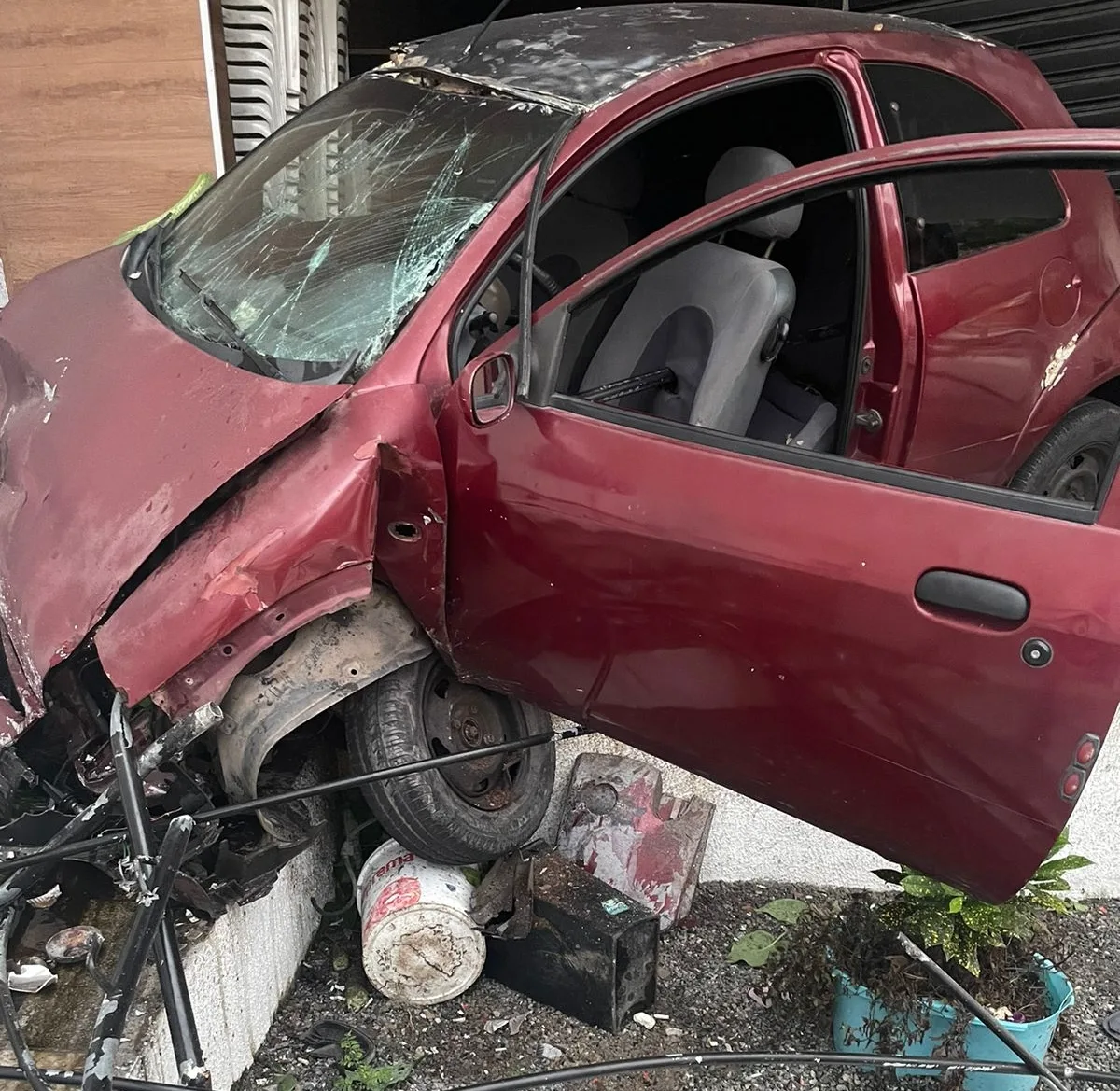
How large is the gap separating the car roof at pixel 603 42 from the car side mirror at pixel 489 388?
0.70 metres

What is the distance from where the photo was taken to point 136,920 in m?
1.59

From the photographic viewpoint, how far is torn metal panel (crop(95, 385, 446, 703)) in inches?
68.6

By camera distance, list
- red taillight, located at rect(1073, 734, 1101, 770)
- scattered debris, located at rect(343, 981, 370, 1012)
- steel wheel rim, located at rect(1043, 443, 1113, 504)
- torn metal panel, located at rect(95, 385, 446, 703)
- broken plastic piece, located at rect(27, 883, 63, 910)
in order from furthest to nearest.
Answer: steel wheel rim, located at rect(1043, 443, 1113, 504) → scattered debris, located at rect(343, 981, 370, 1012) → broken plastic piece, located at rect(27, 883, 63, 910) → torn metal panel, located at rect(95, 385, 446, 703) → red taillight, located at rect(1073, 734, 1101, 770)

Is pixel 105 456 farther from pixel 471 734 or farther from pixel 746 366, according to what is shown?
pixel 746 366

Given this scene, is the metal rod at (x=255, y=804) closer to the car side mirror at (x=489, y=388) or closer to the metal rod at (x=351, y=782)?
the metal rod at (x=351, y=782)

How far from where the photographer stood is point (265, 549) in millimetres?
1745

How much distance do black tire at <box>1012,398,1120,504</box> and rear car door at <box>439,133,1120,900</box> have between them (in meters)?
1.28

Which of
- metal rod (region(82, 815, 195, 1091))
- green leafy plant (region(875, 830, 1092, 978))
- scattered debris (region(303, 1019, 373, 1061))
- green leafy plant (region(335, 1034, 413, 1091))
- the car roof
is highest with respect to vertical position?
the car roof

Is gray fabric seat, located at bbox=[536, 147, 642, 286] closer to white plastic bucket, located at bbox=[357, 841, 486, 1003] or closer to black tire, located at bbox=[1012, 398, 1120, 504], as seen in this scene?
black tire, located at bbox=[1012, 398, 1120, 504]

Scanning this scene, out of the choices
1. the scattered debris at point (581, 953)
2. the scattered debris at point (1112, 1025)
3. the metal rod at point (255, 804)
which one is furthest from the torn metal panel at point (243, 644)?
the scattered debris at point (1112, 1025)

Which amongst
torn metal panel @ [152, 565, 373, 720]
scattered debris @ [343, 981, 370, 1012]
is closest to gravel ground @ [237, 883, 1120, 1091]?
scattered debris @ [343, 981, 370, 1012]

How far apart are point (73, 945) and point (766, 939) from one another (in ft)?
6.53

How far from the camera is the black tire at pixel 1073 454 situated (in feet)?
9.04

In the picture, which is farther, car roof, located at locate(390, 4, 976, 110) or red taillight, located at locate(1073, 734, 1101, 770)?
car roof, located at locate(390, 4, 976, 110)
